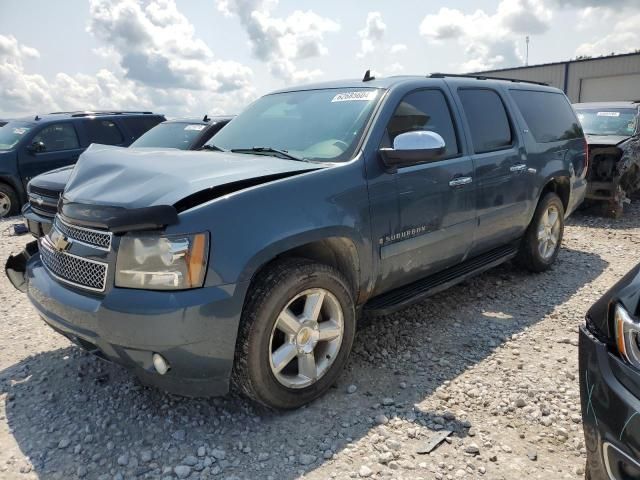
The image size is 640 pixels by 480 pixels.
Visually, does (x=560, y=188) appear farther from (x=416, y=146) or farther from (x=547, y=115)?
(x=416, y=146)

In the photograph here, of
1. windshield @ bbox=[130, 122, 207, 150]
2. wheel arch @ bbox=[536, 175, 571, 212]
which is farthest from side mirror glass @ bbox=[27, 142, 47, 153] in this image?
wheel arch @ bbox=[536, 175, 571, 212]

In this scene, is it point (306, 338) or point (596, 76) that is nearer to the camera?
point (306, 338)

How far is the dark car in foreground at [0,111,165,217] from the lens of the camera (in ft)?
30.3

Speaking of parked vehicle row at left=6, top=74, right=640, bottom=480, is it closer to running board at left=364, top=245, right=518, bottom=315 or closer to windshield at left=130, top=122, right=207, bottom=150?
running board at left=364, top=245, right=518, bottom=315

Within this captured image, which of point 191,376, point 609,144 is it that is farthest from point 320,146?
point 609,144

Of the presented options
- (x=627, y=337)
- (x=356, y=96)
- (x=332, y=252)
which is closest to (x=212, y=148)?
(x=356, y=96)

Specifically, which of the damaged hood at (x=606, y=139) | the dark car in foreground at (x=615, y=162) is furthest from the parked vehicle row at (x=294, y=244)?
the damaged hood at (x=606, y=139)

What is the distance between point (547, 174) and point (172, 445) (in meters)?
4.12

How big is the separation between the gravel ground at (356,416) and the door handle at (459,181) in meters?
1.12

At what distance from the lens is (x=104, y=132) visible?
967 centimetres

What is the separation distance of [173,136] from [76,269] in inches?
195

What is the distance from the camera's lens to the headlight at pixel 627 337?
5.80 feet

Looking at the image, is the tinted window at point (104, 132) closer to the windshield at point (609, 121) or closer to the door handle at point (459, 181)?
the door handle at point (459, 181)

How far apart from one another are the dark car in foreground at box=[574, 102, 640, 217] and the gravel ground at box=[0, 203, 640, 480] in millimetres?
4718
